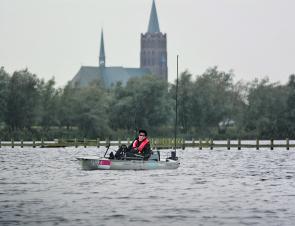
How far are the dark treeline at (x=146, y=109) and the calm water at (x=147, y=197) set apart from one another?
80154 mm

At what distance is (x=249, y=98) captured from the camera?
566 feet

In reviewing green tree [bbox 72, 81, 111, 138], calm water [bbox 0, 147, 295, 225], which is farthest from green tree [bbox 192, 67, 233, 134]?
calm water [bbox 0, 147, 295, 225]

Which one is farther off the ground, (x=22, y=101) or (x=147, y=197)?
(x=22, y=101)

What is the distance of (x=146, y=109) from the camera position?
15475 centimetres

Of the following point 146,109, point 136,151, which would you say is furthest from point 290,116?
point 136,151

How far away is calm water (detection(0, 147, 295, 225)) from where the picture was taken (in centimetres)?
A: 3031

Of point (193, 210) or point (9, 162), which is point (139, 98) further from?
point (193, 210)

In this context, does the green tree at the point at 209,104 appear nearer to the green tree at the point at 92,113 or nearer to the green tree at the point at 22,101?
the green tree at the point at 92,113

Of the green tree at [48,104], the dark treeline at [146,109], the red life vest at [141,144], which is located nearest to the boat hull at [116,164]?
the red life vest at [141,144]

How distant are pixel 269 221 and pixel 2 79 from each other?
120 m

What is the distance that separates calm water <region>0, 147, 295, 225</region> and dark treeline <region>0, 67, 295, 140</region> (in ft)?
263

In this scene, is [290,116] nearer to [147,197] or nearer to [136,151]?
[136,151]

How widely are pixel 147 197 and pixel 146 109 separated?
117 metres

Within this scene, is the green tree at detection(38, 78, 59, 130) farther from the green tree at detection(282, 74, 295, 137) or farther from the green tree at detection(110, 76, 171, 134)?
the green tree at detection(282, 74, 295, 137)
